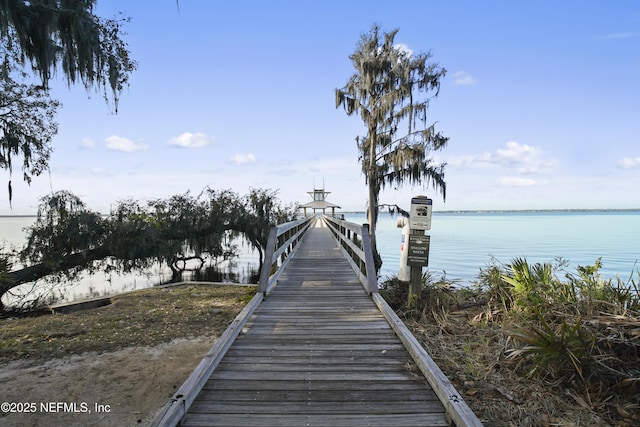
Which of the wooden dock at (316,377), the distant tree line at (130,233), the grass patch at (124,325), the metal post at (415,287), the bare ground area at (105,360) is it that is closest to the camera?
the wooden dock at (316,377)

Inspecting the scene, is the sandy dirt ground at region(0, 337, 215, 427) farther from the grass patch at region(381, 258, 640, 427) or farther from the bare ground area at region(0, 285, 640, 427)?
the grass patch at region(381, 258, 640, 427)

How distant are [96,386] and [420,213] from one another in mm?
4955

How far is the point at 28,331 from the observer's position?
6.55 m

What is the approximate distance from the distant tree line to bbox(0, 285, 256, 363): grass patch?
4.69 metres

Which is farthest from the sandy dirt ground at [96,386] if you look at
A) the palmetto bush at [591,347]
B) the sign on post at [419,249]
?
the palmetto bush at [591,347]

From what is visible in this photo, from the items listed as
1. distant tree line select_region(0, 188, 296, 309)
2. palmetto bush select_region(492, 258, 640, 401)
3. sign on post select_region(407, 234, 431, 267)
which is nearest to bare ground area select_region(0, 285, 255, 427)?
sign on post select_region(407, 234, 431, 267)

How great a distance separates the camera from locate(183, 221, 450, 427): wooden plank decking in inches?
96.6

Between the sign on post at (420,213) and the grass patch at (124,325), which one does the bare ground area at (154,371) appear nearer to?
the grass patch at (124,325)

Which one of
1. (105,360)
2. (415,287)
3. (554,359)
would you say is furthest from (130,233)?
(554,359)

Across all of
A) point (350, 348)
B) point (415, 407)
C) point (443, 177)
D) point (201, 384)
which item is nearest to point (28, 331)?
point (201, 384)

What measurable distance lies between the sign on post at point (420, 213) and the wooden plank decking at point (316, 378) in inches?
60.3

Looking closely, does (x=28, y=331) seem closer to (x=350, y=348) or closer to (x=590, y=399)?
(x=350, y=348)

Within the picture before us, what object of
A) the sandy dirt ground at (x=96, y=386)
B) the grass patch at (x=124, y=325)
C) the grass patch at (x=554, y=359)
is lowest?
the grass patch at (x=124, y=325)

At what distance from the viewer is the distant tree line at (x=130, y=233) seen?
1309 centimetres
